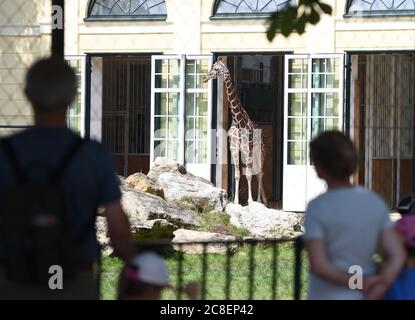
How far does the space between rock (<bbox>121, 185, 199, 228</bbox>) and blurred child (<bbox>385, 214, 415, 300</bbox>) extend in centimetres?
690

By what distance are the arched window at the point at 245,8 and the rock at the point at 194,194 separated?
479 centimetres

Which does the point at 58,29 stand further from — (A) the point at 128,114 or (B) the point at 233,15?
(A) the point at 128,114

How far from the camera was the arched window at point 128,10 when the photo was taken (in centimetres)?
1881

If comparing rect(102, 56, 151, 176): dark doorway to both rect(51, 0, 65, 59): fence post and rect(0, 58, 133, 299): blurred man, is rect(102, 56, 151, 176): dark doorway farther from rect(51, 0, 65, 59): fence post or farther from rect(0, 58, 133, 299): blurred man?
rect(0, 58, 133, 299): blurred man

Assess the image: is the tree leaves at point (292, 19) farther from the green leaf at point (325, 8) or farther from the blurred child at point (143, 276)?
the blurred child at point (143, 276)

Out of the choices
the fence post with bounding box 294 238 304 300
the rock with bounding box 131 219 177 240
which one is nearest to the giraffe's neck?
the rock with bounding box 131 219 177 240

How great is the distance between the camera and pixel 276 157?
22094 mm

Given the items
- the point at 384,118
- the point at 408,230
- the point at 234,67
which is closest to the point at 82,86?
the point at 234,67

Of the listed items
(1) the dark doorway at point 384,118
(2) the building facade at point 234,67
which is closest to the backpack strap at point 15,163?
(2) the building facade at point 234,67

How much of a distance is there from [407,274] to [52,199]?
1.58m

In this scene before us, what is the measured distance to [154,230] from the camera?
1158 cm
